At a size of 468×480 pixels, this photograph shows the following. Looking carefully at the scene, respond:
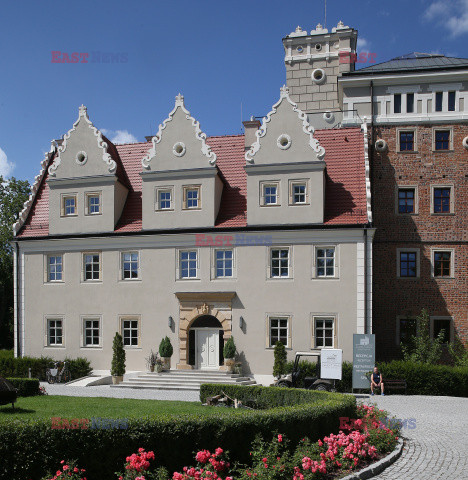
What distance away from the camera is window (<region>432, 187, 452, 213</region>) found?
2848 cm

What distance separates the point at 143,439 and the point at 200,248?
17.0 metres

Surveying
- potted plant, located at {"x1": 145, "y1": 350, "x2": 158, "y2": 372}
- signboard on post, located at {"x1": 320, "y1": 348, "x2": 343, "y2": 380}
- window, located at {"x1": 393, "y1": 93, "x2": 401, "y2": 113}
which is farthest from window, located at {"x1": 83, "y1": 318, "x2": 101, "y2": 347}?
window, located at {"x1": 393, "y1": 93, "x2": 401, "y2": 113}

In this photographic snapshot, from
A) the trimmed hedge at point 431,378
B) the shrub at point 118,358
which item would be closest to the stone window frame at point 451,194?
the trimmed hedge at point 431,378

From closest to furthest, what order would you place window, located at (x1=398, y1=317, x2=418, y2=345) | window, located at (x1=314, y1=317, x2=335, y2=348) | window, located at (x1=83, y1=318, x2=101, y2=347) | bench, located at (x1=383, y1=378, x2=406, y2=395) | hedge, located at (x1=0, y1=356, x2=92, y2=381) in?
bench, located at (x1=383, y1=378, x2=406, y2=395) → window, located at (x1=314, y1=317, x2=335, y2=348) → hedge, located at (x1=0, y1=356, x2=92, y2=381) → window, located at (x1=83, y1=318, x2=101, y2=347) → window, located at (x1=398, y1=317, x2=418, y2=345)

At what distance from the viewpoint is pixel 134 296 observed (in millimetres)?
26906

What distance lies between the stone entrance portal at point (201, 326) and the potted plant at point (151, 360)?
1174 millimetres

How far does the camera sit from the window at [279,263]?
83.7ft

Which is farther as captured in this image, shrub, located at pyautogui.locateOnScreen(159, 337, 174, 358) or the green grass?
shrub, located at pyautogui.locateOnScreen(159, 337, 174, 358)

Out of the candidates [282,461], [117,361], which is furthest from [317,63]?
[282,461]

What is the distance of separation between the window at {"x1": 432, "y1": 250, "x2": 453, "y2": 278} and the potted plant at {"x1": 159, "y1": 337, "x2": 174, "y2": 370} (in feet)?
47.1

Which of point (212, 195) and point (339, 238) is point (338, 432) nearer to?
point (339, 238)

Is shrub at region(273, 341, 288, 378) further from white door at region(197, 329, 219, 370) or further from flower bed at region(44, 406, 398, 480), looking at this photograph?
flower bed at region(44, 406, 398, 480)

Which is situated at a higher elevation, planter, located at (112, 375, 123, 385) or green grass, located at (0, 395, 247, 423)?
green grass, located at (0, 395, 247, 423)

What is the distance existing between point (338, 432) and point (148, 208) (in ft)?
55.6
